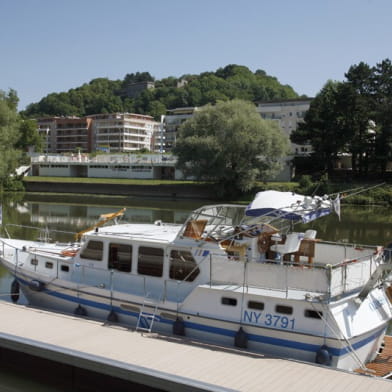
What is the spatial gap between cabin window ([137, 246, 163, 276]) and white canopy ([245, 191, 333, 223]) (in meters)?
2.50

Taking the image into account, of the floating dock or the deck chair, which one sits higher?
the deck chair

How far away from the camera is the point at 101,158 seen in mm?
84562

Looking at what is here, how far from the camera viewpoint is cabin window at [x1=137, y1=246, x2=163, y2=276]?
1270 centimetres

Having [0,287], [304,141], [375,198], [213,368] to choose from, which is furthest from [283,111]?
[213,368]

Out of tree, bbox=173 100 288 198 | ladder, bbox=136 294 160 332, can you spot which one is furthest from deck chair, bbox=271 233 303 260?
tree, bbox=173 100 288 198

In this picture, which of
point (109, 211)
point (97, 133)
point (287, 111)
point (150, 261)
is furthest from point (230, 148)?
point (97, 133)

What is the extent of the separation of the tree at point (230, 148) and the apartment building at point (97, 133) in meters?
86.6

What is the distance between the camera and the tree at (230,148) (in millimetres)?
56312

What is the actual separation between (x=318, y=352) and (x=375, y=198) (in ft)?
147

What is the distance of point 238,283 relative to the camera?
467 inches

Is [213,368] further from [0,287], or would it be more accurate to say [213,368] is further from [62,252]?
[0,287]

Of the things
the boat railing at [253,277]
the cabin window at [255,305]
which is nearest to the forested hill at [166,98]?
the boat railing at [253,277]

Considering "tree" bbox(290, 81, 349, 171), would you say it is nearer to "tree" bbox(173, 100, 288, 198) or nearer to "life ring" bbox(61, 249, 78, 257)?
"tree" bbox(173, 100, 288, 198)

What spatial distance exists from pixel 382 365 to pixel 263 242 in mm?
3932
